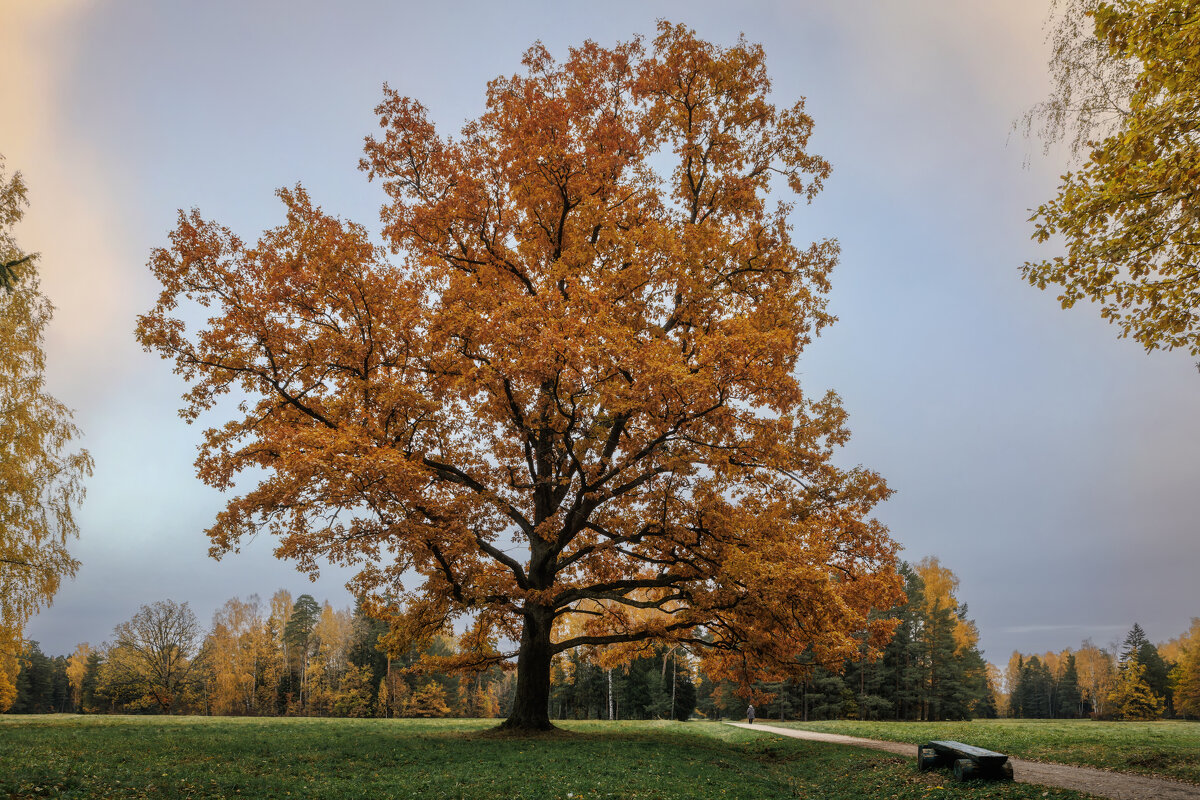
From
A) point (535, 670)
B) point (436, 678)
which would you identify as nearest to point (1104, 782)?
point (535, 670)

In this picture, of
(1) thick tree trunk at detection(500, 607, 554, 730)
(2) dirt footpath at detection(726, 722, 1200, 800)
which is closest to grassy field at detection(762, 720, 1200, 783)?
(2) dirt footpath at detection(726, 722, 1200, 800)

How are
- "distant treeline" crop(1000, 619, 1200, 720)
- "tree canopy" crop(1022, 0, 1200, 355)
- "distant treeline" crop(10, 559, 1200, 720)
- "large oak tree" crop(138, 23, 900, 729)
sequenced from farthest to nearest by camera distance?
1. "distant treeline" crop(1000, 619, 1200, 720)
2. "distant treeline" crop(10, 559, 1200, 720)
3. "large oak tree" crop(138, 23, 900, 729)
4. "tree canopy" crop(1022, 0, 1200, 355)

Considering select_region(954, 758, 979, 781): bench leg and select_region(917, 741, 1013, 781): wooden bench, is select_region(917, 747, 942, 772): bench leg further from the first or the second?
select_region(954, 758, 979, 781): bench leg

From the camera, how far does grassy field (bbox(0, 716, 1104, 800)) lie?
8.91 m

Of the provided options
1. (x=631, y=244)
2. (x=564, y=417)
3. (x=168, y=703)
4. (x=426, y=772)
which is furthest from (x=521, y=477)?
(x=168, y=703)

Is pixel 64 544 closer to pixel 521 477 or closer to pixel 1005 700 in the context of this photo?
pixel 521 477

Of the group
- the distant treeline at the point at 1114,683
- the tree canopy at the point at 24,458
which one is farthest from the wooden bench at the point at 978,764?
the distant treeline at the point at 1114,683

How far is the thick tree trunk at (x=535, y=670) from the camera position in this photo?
18.2 meters

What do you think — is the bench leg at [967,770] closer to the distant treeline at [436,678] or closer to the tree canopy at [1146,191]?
the tree canopy at [1146,191]

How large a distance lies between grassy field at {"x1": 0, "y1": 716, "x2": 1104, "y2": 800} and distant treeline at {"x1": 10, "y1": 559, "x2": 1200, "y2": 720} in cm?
3078

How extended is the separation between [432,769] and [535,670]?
7.12 meters

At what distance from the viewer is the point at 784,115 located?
18.9 meters

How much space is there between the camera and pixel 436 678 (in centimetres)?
5966

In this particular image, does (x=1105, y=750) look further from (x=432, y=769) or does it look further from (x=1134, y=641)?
(x=1134, y=641)
